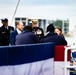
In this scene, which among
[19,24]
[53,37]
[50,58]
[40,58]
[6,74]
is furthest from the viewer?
[19,24]

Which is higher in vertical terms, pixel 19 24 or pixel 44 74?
pixel 19 24

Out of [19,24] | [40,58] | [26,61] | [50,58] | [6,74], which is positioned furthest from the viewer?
[19,24]

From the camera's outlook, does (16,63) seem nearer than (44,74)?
Yes

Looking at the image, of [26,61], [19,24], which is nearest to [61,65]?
[26,61]

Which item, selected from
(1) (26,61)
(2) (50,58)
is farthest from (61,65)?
(1) (26,61)

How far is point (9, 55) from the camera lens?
670cm

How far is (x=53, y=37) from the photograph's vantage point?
10445mm

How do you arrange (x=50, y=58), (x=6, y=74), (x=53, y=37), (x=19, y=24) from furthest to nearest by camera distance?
(x=19, y=24) < (x=53, y=37) < (x=50, y=58) < (x=6, y=74)

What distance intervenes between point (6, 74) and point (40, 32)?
597cm

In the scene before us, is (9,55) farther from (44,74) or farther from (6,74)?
(44,74)

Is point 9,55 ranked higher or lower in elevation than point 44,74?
higher

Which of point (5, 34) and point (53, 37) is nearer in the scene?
point (53, 37)

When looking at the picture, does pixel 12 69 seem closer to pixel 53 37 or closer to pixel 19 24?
pixel 53 37

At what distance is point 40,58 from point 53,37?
2023 mm
